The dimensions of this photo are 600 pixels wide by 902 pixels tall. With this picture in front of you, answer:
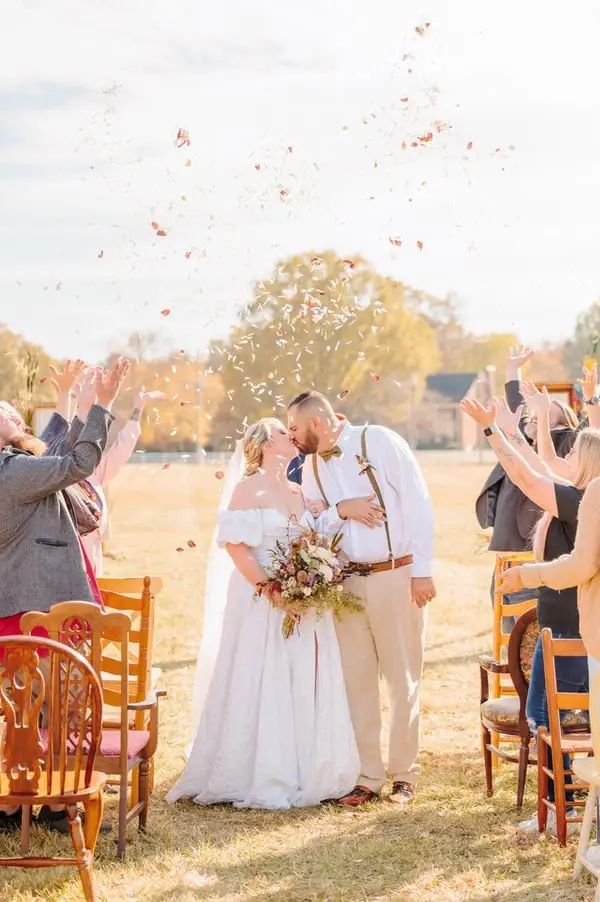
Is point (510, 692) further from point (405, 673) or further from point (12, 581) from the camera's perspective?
point (12, 581)

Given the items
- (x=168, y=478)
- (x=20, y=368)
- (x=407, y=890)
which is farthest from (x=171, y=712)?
(x=168, y=478)

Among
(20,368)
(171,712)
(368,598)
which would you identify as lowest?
(171,712)


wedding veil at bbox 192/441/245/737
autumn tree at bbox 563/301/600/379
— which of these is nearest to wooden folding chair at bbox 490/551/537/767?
wedding veil at bbox 192/441/245/737

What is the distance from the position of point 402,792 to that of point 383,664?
0.73 metres

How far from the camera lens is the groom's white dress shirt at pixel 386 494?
264 inches

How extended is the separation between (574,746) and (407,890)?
3.37 feet

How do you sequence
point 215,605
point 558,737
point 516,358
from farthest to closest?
point 516,358 → point 215,605 → point 558,737

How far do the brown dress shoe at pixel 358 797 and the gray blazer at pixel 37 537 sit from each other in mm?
1877

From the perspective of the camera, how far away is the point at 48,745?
455 cm

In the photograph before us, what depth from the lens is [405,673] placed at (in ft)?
22.1

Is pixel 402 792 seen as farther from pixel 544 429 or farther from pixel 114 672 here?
pixel 544 429

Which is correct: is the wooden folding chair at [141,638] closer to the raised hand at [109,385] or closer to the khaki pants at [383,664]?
the khaki pants at [383,664]

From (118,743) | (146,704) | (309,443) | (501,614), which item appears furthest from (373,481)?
(118,743)

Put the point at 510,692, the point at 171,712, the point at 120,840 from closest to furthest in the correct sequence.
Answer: the point at 120,840
the point at 510,692
the point at 171,712
